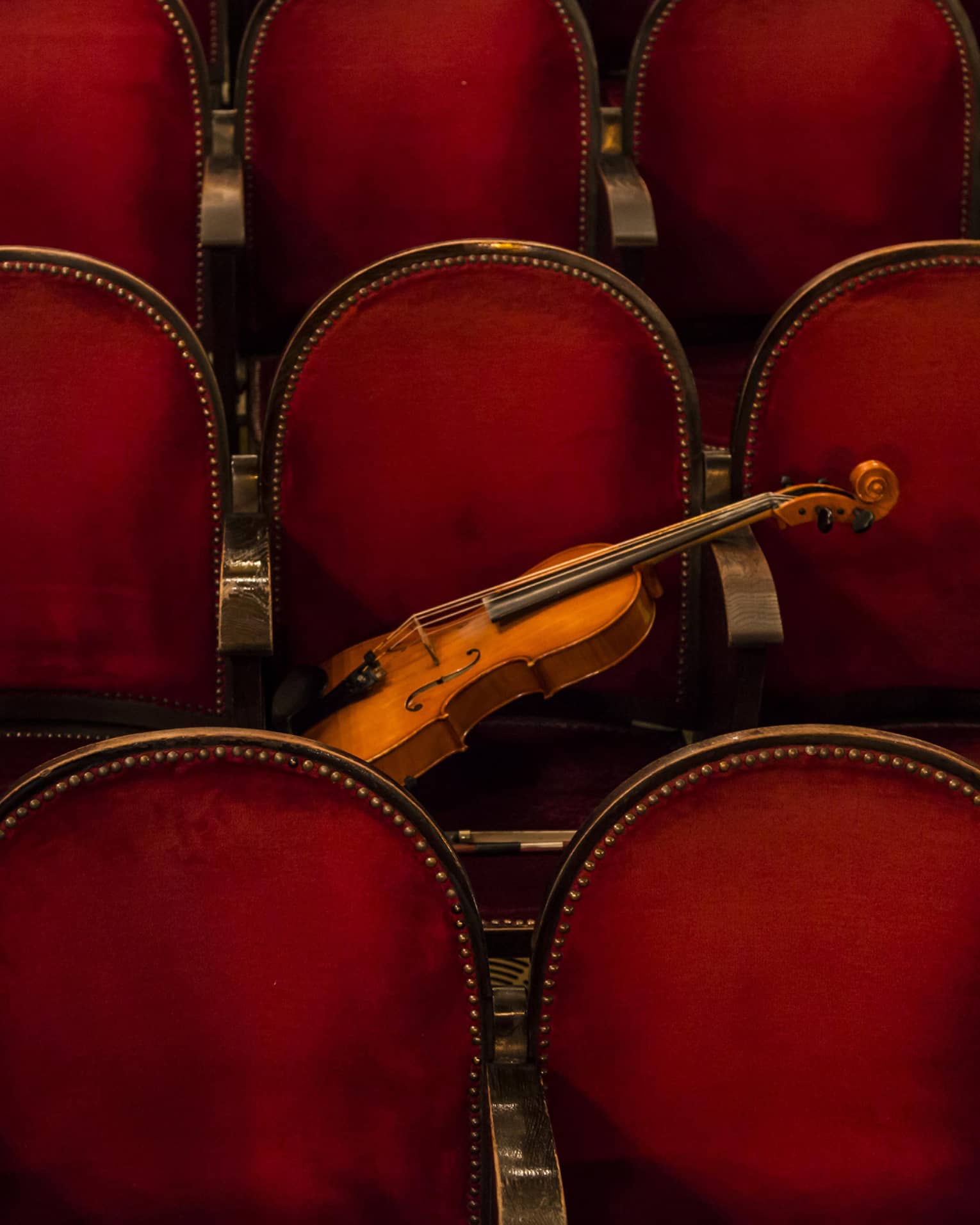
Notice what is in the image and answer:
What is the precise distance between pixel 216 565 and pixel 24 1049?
1.39ft

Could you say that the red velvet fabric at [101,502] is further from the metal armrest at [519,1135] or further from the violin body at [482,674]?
the metal armrest at [519,1135]

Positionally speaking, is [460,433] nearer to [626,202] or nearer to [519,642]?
[519,642]

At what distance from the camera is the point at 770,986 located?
0.67m

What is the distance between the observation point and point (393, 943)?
0.67 meters

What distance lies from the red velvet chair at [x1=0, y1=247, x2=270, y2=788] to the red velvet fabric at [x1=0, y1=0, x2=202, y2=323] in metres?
0.30

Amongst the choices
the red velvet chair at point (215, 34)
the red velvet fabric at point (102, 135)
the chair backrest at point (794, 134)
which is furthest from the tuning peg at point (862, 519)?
the red velvet chair at point (215, 34)

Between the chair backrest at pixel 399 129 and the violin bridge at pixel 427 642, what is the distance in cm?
45

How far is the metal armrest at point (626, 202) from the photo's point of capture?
1.27m

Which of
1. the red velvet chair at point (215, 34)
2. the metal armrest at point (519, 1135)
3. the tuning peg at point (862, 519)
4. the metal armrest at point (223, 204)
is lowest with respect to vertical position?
the metal armrest at point (519, 1135)

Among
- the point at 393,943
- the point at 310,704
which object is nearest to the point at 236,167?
the point at 310,704

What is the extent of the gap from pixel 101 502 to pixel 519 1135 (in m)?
0.54

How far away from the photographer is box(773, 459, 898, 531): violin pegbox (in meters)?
0.92

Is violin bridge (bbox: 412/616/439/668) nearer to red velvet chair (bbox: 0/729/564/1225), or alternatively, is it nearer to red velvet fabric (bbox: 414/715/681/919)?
red velvet fabric (bbox: 414/715/681/919)

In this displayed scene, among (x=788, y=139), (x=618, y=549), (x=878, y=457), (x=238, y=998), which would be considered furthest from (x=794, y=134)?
(x=238, y=998)
